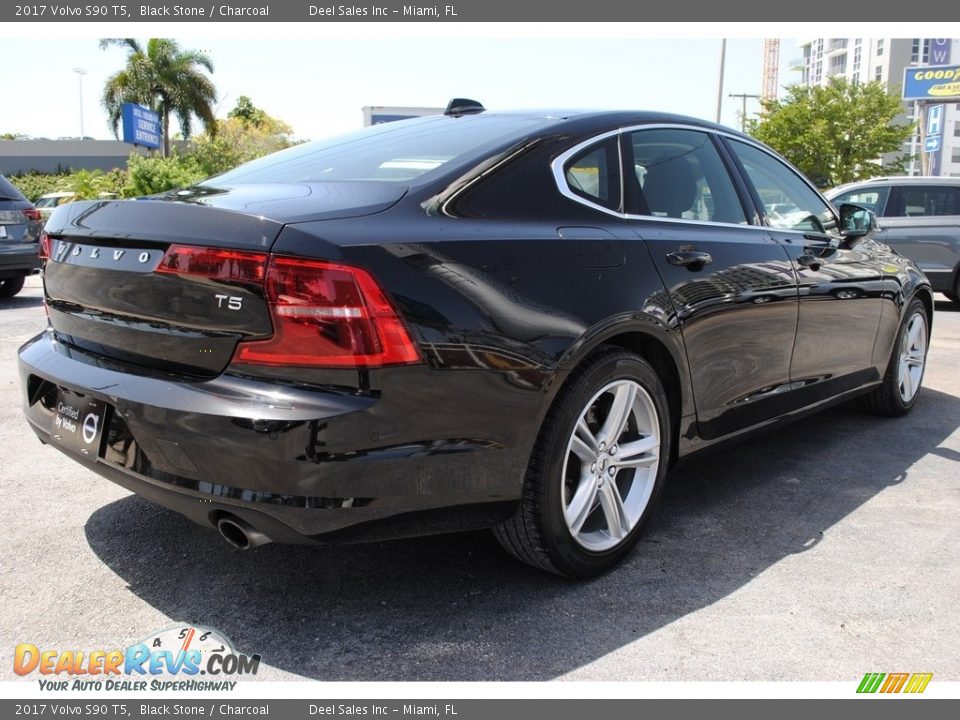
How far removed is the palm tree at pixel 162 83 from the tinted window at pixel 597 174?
134 feet

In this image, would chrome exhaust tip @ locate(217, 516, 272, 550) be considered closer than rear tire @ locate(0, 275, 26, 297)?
Yes

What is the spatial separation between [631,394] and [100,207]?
1802mm

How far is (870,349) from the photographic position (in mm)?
4637

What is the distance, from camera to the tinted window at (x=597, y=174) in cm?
300

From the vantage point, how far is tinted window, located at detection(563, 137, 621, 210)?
3.00m

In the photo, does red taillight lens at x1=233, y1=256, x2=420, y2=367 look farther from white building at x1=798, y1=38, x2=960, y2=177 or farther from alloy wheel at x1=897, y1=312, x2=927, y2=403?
white building at x1=798, y1=38, x2=960, y2=177

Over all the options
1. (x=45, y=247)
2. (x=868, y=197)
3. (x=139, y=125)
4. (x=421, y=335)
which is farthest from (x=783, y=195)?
(x=139, y=125)

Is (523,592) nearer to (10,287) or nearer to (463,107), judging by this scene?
(463,107)

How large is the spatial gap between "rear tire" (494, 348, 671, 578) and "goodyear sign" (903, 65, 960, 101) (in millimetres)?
40791

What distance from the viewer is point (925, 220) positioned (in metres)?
10.9

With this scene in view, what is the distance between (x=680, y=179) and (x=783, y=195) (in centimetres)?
97

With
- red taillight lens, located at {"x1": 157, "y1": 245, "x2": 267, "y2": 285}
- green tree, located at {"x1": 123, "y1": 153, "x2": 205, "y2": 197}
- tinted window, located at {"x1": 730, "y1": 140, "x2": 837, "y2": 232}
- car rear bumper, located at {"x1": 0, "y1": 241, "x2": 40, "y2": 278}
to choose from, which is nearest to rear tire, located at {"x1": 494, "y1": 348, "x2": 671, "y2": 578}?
red taillight lens, located at {"x1": 157, "y1": 245, "x2": 267, "y2": 285}

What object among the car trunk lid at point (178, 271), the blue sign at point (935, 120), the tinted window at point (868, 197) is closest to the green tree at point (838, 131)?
the blue sign at point (935, 120)

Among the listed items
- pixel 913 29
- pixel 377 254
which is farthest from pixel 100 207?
pixel 913 29
